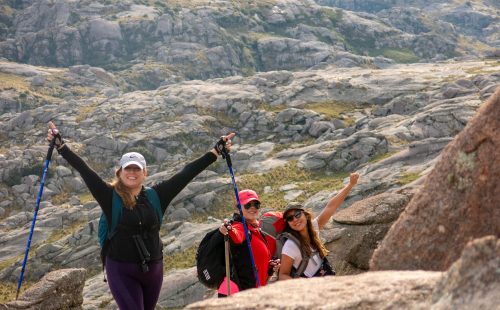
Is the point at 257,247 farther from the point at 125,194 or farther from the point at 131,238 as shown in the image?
the point at 125,194

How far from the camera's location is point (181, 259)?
153 ft

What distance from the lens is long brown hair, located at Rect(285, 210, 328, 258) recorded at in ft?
29.7

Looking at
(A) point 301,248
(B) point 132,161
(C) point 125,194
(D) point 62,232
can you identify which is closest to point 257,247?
(A) point 301,248

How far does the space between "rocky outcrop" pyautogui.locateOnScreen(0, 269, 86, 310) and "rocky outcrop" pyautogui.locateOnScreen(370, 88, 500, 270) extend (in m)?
15.4

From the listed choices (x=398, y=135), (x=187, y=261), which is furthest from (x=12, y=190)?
(x=398, y=135)

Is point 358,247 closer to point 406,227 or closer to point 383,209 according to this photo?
point 383,209

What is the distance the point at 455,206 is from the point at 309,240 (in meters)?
4.08

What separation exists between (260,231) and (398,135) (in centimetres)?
6384

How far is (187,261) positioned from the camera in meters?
45.9

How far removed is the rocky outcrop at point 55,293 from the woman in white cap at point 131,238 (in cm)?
1048

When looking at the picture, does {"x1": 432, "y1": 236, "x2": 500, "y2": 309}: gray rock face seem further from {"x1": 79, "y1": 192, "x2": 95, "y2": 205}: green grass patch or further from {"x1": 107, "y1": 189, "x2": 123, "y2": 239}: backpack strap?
{"x1": 79, "y1": 192, "x2": 95, "y2": 205}: green grass patch

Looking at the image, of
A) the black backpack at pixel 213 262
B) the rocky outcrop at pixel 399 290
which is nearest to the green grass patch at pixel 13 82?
the black backpack at pixel 213 262

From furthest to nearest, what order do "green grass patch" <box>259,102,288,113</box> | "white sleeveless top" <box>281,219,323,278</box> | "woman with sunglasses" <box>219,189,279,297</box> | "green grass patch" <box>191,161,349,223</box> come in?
"green grass patch" <box>259,102,288,113</box>, "green grass patch" <box>191,161,349,223</box>, "woman with sunglasses" <box>219,189,279,297</box>, "white sleeveless top" <box>281,219,323,278</box>

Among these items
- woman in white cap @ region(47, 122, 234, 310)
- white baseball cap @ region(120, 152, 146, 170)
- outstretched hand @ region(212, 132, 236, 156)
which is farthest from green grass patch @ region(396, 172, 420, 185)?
white baseball cap @ region(120, 152, 146, 170)
